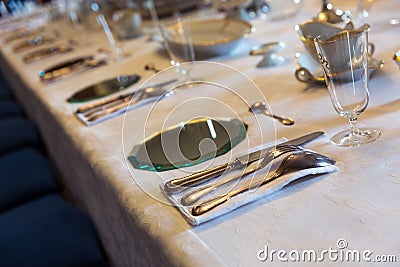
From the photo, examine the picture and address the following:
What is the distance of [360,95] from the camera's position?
744 millimetres

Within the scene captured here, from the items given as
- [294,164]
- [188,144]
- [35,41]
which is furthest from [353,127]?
[35,41]

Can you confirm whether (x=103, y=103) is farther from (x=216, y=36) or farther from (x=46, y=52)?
(x=46, y=52)

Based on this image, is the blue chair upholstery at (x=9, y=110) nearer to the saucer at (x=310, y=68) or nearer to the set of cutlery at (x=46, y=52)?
the set of cutlery at (x=46, y=52)

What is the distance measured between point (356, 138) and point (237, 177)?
0.19 m

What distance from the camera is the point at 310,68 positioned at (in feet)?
3.37

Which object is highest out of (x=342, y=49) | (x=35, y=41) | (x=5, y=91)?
(x=342, y=49)

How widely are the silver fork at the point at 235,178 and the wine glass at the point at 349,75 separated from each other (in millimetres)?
91

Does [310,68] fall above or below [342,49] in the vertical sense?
below

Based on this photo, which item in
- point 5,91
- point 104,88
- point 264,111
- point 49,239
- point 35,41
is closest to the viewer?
point 264,111

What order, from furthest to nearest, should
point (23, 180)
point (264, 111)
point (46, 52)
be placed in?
point (46, 52) → point (23, 180) → point (264, 111)

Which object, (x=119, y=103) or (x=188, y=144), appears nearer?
(x=188, y=144)

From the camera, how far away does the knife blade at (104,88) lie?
1.27 metres

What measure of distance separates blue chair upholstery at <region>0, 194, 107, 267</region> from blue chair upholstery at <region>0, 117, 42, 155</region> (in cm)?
58

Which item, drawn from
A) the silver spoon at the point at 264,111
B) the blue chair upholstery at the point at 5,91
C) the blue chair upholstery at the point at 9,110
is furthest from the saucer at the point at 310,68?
the blue chair upholstery at the point at 5,91
